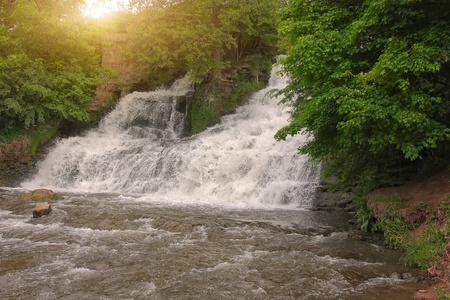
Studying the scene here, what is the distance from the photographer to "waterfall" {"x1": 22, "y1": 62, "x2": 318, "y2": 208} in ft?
39.8

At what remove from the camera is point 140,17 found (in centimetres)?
2012

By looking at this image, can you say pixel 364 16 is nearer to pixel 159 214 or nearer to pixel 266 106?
pixel 159 214

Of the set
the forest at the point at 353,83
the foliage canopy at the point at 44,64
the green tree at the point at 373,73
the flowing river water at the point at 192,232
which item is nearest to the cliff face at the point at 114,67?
the foliage canopy at the point at 44,64

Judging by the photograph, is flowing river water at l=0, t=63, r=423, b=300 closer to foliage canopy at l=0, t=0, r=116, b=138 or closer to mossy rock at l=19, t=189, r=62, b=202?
mossy rock at l=19, t=189, r=62, b=202

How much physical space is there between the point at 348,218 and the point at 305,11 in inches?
227

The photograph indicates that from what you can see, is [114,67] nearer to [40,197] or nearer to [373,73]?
[40,197]

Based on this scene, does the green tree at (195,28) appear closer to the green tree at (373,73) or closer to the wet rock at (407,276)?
the green tree at (373,73)

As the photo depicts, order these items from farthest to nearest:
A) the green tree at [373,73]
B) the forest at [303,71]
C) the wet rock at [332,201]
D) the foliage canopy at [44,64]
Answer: the foliage canopy at [44,64], the wet rock at [332,201], the forest at [303,71], the green tree at [373,73]

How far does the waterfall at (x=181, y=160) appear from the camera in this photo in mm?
12117

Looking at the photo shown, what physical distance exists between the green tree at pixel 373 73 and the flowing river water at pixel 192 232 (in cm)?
215

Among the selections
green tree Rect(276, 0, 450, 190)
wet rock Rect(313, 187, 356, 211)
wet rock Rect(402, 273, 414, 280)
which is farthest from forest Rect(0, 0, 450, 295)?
wet rock Rect(313, 187, 356, 211)

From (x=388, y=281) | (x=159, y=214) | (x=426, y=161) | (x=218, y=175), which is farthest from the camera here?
(x=218, y=175)

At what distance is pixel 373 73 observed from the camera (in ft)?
18.0

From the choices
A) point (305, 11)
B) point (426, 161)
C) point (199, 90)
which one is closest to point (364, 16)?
point (305, 11)
